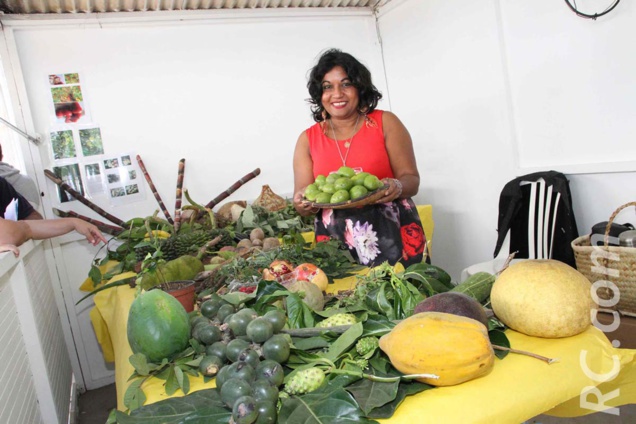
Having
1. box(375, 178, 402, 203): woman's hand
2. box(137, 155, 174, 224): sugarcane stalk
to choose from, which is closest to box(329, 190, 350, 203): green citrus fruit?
box(375, 178, 402, 203): woman's hand

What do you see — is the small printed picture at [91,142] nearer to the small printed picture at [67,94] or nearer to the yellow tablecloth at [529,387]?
the small printed picture at [67,94]

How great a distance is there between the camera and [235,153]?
14.7ft

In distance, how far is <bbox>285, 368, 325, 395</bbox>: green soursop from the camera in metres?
0.89

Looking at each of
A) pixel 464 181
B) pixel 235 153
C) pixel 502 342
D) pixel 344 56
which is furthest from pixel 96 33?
pixel 502 342

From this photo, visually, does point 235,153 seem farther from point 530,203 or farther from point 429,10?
point 530,203

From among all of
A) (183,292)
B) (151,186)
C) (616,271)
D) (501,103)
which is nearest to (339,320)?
(183,292)

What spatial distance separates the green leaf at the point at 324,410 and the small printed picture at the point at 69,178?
12.0 ft

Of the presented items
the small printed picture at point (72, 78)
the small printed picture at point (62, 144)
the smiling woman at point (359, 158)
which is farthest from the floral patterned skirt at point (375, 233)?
the small printed picture at point (72, 78)

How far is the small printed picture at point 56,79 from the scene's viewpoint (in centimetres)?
384

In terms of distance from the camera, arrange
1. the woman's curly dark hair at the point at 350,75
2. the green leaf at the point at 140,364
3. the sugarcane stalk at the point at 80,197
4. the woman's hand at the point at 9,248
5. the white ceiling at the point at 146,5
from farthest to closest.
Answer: the sugarcane stalk at the point at 80,197 → the white ceiling at the point at 146,5 → the woman's curly dark hair at the point at 350,75 → the woman's hand at the point at 9,248 → the green leaf at the point at 140,364

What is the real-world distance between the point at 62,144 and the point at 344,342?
148 inches

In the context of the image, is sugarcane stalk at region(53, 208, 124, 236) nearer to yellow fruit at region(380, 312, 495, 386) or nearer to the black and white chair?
the black and white chair

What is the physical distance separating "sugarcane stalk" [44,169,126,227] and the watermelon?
285cm

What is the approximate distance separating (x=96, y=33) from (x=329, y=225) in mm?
2957
